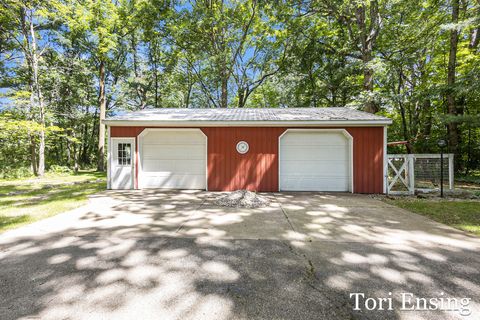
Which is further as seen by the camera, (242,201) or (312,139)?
(312,139)

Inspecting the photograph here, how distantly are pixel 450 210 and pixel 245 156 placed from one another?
17.1ft

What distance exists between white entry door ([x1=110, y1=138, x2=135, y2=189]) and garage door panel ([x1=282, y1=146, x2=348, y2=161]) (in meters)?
5.35

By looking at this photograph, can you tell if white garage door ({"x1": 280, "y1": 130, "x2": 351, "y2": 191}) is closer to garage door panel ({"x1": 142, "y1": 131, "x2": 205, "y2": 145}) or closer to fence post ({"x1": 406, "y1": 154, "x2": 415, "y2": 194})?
fence post ({"x1": 406, "y1": 154, "x2": 415, "y2": 194})

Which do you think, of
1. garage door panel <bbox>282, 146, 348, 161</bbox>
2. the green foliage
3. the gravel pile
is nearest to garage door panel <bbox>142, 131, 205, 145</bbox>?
the gravel pile

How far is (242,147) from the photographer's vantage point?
23.3 feet

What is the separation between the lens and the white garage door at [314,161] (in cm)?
703

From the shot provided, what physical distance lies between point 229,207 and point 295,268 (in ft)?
9.24

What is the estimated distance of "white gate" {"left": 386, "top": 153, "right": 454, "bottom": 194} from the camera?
644 cm

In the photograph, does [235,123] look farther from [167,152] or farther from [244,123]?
[167,152]

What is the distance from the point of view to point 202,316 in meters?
1.54

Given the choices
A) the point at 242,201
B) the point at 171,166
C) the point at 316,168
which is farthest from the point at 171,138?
the point at 316,168

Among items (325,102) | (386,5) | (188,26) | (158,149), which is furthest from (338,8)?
(158,149)

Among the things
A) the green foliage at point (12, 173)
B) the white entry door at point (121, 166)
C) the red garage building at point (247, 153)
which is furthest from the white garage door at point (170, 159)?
the green foliage at point (12, 173)

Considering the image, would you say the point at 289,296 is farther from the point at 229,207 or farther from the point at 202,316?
the point at 229,207
